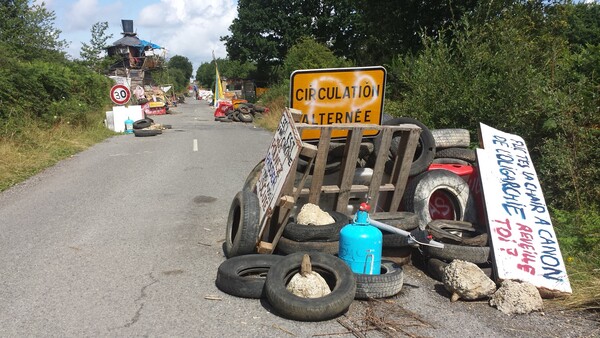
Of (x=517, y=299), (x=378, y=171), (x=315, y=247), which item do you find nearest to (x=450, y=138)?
(x=378, y=171)

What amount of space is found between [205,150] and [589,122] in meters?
10.7

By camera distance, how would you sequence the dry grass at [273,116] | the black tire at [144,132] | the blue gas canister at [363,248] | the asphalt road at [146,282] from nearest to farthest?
the asphalt road at [146,282]
the blue gas canister at [363,248]
the black tire at [144,132]
the dry grass at [273,116]

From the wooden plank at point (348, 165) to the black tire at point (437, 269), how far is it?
1332mm

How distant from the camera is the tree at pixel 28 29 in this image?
91.4ft

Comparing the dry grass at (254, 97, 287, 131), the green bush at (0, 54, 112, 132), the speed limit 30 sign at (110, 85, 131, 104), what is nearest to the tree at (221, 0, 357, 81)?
the dry grass at (254, 97, 287, 131)

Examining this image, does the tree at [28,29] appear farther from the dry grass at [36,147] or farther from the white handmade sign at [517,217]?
the white handmade sign at [517,217]

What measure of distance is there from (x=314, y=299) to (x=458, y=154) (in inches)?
151

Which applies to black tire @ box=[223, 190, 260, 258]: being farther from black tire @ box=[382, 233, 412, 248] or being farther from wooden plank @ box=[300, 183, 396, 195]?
black tire @ box=[382, 233, 412, 248]

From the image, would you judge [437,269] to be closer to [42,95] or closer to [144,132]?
[42,95]

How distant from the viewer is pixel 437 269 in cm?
494

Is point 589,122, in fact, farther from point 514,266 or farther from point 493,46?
point 493,46

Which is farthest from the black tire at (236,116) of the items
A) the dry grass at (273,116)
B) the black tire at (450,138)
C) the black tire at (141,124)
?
the black tire at (450,138)

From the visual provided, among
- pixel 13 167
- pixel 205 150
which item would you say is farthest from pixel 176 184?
pixel 205 150

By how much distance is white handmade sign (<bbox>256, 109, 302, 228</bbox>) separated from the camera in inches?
196
